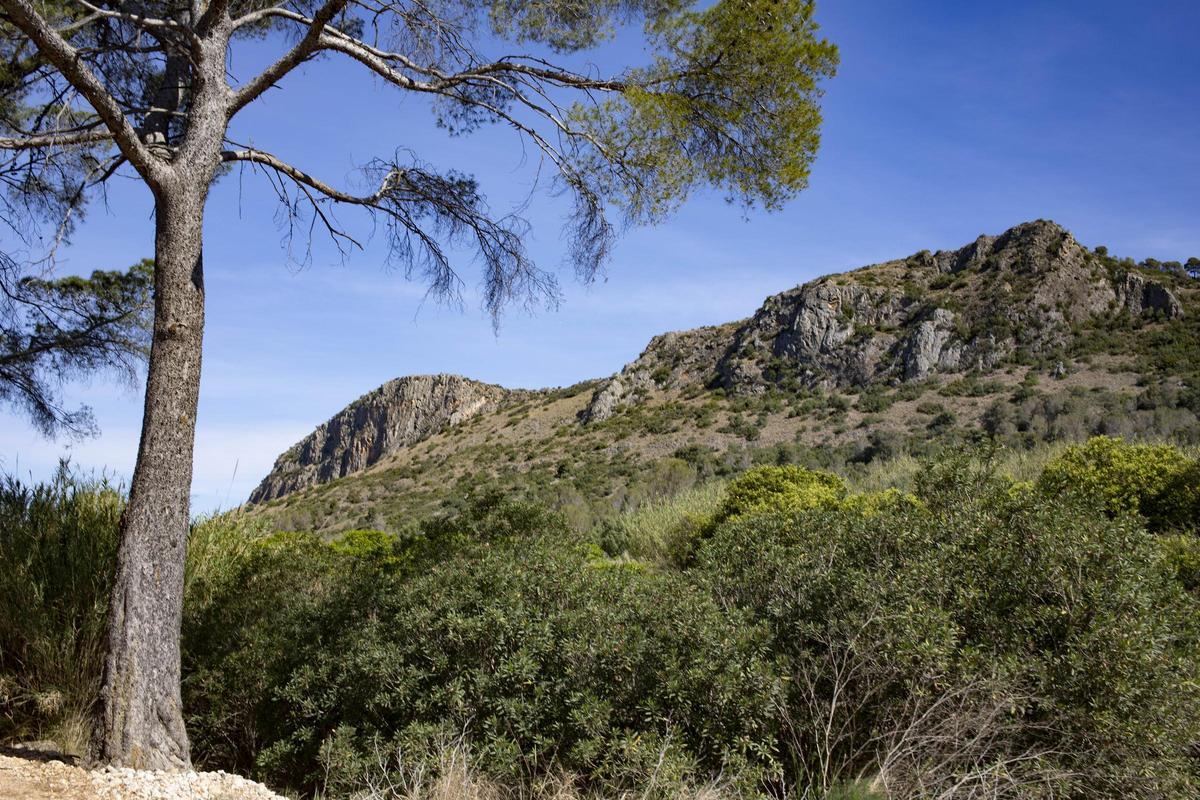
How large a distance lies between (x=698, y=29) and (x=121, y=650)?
6.40 m

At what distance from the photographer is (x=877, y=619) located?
14.0 ft

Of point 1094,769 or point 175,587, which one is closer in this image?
point 1094,769

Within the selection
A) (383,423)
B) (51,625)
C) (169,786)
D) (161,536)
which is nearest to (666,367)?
(383,423)

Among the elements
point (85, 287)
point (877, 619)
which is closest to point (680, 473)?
point (85, 287)

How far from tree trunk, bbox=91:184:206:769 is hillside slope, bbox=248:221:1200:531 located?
14868 mm

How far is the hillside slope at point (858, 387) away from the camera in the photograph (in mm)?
26547

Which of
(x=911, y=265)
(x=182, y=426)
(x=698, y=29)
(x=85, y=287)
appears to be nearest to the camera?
(x=182, y=426)

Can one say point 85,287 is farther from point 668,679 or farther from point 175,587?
point 668,679

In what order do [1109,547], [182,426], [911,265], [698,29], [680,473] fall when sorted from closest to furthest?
1. [1109,547]
2. [182,426]
3. [698,29]
4. [680,473]
5. [911,265]

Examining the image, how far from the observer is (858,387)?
126 ft

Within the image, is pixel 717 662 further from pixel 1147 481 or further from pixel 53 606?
pixel 1147 481

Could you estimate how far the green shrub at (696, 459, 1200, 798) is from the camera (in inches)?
157

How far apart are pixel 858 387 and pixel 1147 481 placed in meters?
30.1

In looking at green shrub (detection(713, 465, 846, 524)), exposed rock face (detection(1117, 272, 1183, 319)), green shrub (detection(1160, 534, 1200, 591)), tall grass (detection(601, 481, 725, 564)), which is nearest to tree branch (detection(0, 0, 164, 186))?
green shrub (detection(713, 465, 846, 524))
